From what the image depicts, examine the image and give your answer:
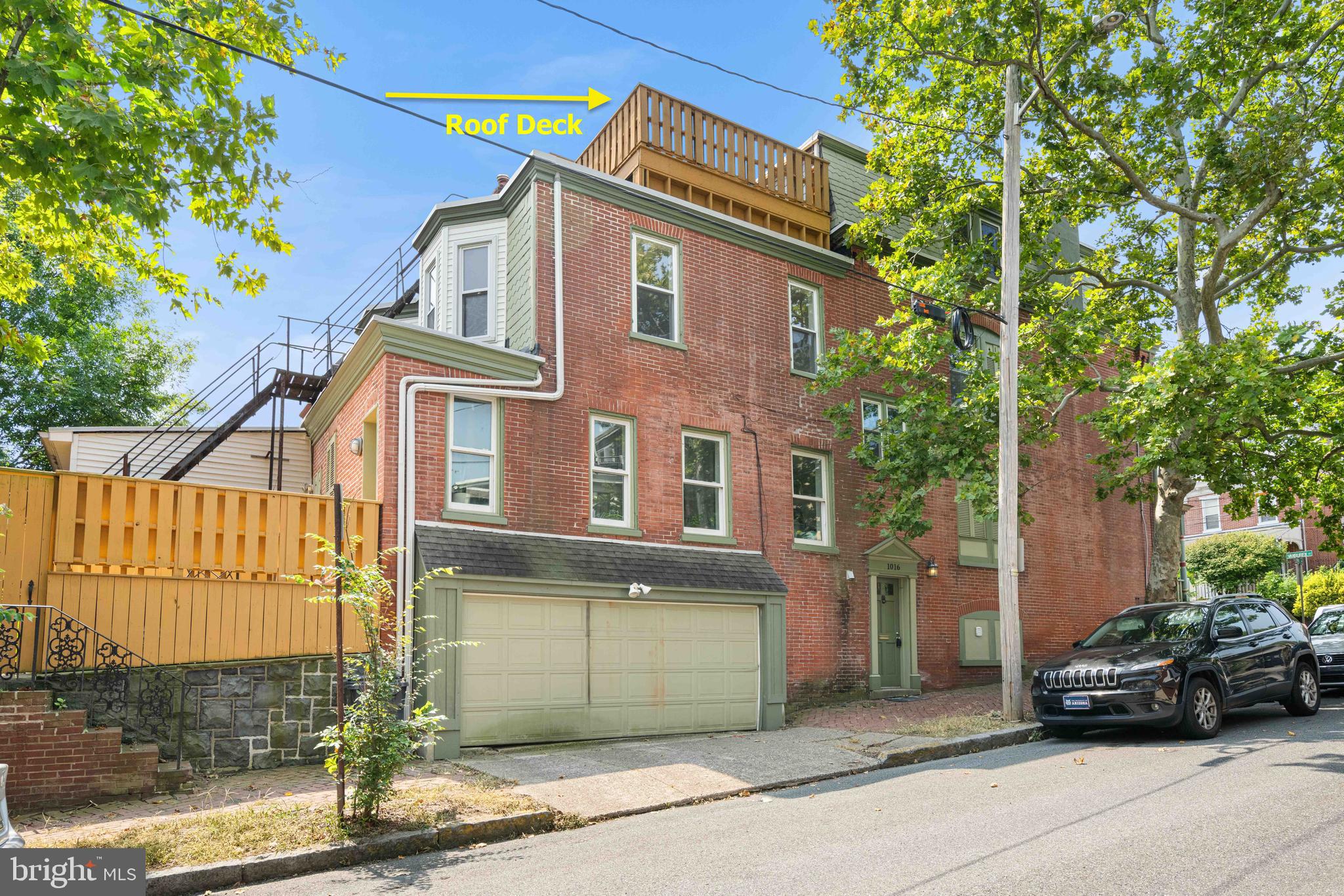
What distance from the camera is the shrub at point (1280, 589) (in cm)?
3197

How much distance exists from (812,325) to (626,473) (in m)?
5.25

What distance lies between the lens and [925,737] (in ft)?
39.3

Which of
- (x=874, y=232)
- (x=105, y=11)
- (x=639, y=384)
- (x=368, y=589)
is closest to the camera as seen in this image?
(x=368, y=589)

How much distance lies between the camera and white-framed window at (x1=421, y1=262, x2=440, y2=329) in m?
16.2

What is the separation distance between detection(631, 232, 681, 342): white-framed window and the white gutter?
71.2 inches

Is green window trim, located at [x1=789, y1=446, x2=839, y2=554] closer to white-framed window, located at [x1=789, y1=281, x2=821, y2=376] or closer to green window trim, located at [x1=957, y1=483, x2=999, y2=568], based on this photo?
white-framed window, located at [x1=789, y1=281, x2=821, y2=376]

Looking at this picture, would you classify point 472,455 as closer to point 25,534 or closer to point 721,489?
point 721,489

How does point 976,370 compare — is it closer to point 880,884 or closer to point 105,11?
point 880,884

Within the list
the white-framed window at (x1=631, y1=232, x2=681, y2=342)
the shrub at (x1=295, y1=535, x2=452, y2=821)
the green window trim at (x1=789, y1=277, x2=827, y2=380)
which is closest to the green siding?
the white-framed window at (x1=631, y1=232, x2=681, y2=342)

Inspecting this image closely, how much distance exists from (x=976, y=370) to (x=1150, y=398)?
3.08m

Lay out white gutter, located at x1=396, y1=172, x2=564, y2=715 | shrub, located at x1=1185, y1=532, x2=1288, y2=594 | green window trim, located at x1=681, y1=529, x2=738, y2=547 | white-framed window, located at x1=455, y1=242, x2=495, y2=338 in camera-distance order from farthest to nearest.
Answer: shrub, located at x1=1185, y1=532, x2=1288, y2=594 < white-framed window, located at x1=455, y1=242, x2=495, y2=338 < green window trim, located at x1=681, y1=529, x2=738, y2=547 < white gutter, located at x1=396, y1=172, x2=564, y2=715

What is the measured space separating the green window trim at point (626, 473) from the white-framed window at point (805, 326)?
3913 millimetres

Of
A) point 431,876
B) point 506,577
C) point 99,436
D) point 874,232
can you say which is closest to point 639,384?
point 506,577

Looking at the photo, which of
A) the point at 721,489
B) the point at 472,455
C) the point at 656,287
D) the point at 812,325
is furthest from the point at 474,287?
the point at 812,325
